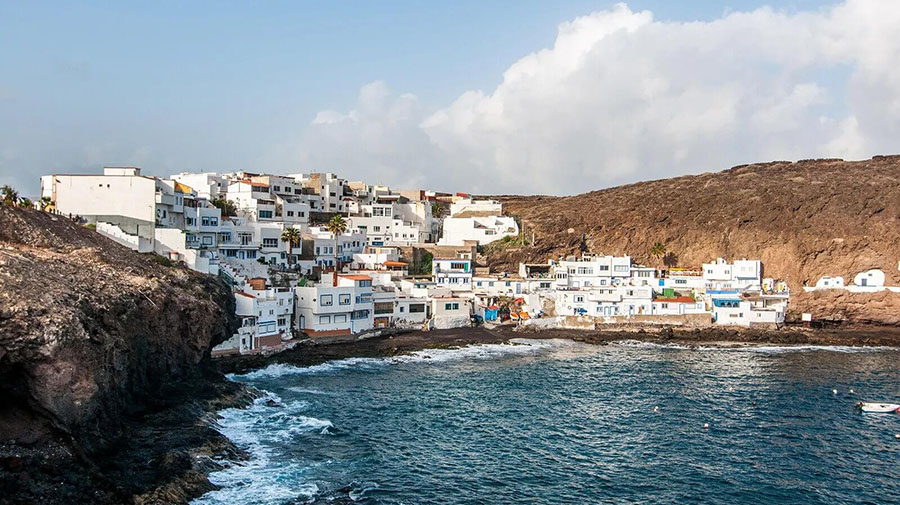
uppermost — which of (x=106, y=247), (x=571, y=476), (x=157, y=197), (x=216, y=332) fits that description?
(x=157, y=197)

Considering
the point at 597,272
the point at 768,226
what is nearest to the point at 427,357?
the point at 597,272

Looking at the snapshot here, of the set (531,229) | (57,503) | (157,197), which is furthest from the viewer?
(531,229)

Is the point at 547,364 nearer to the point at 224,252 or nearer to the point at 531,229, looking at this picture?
the point at 224,252

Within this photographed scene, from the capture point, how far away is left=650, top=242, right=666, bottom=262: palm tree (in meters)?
101

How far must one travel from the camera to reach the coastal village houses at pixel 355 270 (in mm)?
62469

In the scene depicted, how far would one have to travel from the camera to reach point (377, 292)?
2840 inches

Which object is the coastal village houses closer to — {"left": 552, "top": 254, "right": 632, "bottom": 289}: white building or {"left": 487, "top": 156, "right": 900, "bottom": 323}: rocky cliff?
{"left": 552, "top": 254, "right": 632, "bottom": 289}: white building

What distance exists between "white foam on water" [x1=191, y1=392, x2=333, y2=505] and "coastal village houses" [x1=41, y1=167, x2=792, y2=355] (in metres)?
16.0

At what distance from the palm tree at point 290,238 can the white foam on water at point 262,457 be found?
3674 centimetres

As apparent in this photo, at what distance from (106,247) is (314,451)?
73.9ft

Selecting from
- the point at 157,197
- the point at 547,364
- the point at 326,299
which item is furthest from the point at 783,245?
the point at 157,197

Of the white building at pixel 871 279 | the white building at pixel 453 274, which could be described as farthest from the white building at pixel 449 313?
the white building at pixel 871 279

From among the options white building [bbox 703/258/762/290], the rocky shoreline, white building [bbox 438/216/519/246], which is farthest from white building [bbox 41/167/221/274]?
white building [bbox 703/258/762/290]

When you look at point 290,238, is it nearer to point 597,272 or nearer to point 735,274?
point 597,272
